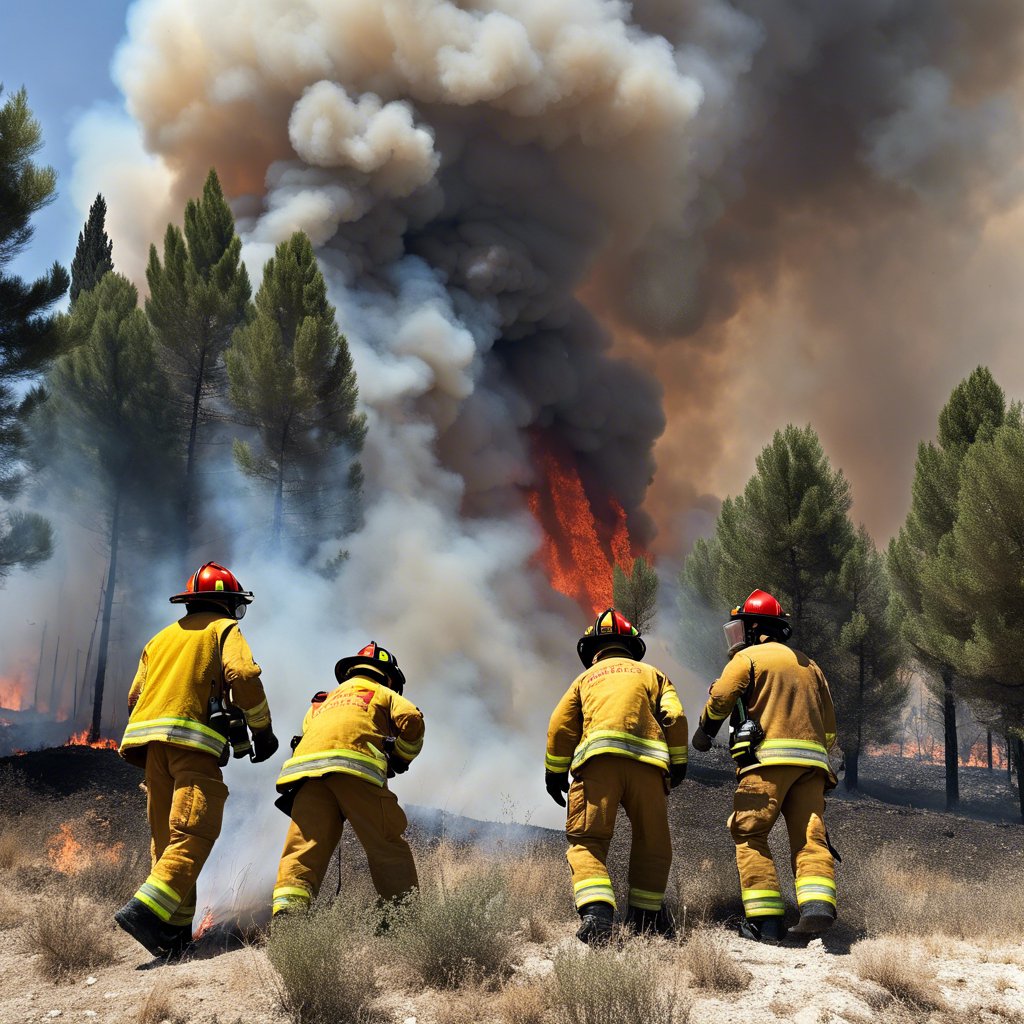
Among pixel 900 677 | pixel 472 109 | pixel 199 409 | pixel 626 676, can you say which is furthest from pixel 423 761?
pixel 472 109

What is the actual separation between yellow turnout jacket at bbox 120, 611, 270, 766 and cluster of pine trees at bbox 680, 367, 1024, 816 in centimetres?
1155

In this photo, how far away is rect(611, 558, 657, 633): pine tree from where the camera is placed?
70.9 feet

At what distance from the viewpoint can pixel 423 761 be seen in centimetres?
1458

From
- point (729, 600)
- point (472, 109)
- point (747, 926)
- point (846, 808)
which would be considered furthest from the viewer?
point (472, 109)

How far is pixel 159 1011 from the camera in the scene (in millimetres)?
3311

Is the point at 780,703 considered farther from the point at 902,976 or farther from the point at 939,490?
the point at 939,490

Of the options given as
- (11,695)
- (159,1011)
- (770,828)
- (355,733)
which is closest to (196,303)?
(355,733)

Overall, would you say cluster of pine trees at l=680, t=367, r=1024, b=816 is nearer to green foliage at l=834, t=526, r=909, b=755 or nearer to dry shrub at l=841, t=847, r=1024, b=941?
green foliage at l=834, t=526, r=909, b=755

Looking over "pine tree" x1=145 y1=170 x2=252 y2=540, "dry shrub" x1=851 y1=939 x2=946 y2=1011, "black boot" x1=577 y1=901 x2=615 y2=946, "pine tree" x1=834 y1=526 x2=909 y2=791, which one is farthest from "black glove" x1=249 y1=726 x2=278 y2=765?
"pine tree" x1=834 y1=526 x2=909 y2=791

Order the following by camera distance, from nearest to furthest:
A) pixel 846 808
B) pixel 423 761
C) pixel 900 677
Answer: pixel 846 808
pixel 423 761
pixel 900 677

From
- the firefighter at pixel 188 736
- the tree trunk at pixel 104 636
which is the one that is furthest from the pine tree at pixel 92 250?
the firefighter at pixel 188 736

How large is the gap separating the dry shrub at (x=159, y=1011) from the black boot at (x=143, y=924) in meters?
0.62

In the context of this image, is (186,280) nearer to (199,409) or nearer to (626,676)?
(199,409)

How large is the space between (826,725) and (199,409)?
1582 centimetres
